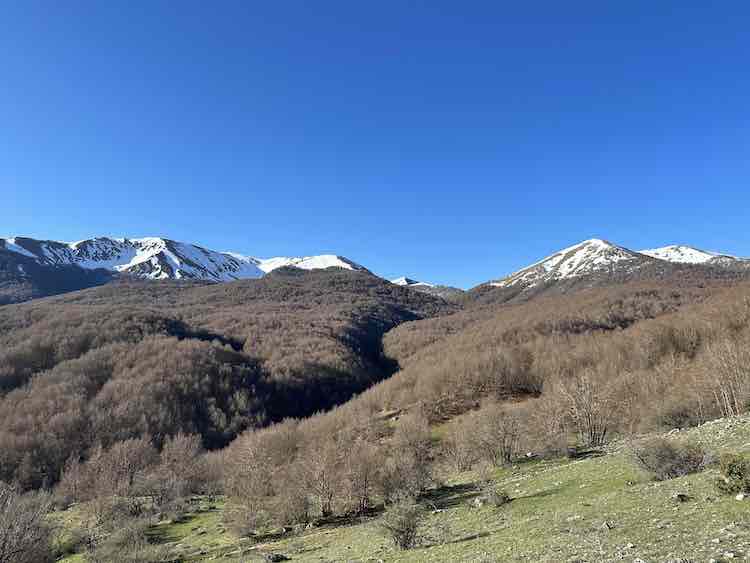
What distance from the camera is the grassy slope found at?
1305 centimetres

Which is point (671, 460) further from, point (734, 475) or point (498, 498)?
point (498, 498)

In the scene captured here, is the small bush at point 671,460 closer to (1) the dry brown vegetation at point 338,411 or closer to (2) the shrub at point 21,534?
(1) the dry brown vegetation at point 338,411

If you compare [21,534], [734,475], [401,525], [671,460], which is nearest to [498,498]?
[401,525]

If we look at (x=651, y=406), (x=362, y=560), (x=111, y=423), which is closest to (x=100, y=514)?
(x=362, y=560)

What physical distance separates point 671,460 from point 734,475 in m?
7.30

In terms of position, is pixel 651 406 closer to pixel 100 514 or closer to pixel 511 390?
pixel 100 514

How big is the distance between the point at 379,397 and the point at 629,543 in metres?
140

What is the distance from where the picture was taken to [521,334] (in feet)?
620

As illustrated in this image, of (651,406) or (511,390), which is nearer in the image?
(651,406)

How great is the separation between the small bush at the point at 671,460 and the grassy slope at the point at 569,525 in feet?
3.02

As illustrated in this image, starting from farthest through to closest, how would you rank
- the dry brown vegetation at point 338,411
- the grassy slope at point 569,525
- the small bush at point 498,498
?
the dry brown vegetation at point 338,411 → the small bush at point 498,498 → the grassy slope at point 569,525

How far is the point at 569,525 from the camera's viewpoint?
1794 cm

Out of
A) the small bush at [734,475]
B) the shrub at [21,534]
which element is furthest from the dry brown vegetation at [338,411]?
the shrub at [21,534]

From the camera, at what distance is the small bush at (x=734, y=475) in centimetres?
1555
